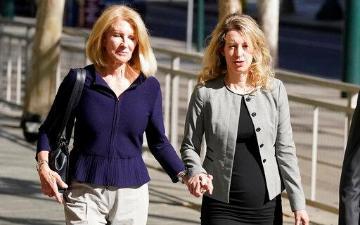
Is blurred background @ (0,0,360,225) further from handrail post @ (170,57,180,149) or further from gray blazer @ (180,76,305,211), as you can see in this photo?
gray blazer @ (180,76,305,211)

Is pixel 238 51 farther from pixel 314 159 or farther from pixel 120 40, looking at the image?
pixel 314 159

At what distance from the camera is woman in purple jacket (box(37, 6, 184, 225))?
213 inches

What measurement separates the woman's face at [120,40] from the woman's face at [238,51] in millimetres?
443

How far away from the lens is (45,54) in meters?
13.8

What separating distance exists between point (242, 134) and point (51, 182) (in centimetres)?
89

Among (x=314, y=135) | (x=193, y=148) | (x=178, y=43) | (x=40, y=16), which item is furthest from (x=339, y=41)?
(x=193, y=148)

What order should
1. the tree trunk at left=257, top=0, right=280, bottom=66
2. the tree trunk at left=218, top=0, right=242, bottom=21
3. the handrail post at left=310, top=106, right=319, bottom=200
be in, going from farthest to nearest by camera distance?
the tree trunk at left=257, top=0, right=280, bottom=66
the tree trunk at left=218, top=0, right=242, bottom=21
the handrail post at left=310, top=106, right=319, bottom=200

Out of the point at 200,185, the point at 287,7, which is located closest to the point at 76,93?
the point at 200,185

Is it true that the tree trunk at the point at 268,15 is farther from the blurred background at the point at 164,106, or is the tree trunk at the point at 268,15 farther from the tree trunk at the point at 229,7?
the tree trunk at the point at 229,7

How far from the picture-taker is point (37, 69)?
13812 millimetres

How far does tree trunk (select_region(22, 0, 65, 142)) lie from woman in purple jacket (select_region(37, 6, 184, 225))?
8293 millimetres

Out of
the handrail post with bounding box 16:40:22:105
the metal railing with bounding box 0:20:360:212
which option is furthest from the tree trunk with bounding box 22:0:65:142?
the handrail post with bounding box 16:40:22:105

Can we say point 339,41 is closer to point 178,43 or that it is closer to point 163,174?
point 178,43

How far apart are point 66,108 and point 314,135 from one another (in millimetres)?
4368
